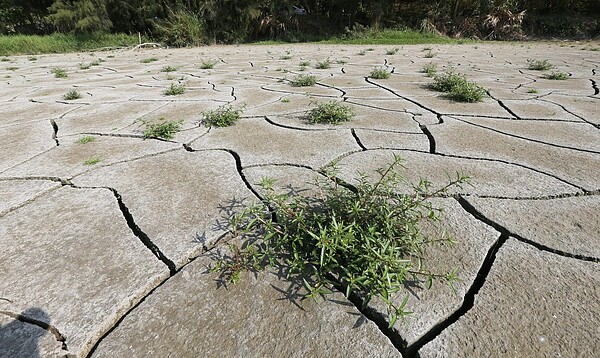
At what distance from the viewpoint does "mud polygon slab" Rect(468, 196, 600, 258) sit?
3.09 feet

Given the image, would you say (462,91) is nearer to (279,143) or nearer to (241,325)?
(279,143)

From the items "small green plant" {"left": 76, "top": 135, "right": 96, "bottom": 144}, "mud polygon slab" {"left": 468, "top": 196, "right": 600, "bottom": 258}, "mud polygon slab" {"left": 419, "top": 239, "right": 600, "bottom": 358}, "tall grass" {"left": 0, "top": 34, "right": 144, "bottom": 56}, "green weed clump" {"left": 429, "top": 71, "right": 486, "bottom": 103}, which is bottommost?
"mud polygon slab" {"left": 419, "top": 239, "right": 600, "bottom": 358}

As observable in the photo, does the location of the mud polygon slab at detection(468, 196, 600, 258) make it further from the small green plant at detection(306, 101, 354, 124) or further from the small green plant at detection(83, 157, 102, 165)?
the small green plant at detection(83, 157, 102, 165)

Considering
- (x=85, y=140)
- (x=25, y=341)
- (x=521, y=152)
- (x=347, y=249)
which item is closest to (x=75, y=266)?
(x=25, y=341)

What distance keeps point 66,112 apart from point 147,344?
246 centimetres

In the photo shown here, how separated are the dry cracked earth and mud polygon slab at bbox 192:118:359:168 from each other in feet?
0.04

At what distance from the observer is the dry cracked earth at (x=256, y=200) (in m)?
0.69

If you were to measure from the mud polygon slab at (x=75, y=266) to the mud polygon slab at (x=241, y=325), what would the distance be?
6 cm

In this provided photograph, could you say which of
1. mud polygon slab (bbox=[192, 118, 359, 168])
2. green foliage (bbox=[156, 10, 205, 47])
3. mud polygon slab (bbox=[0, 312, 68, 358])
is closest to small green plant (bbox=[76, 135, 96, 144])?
mud polygon slab (bbox=[192, 118, 359, 168])

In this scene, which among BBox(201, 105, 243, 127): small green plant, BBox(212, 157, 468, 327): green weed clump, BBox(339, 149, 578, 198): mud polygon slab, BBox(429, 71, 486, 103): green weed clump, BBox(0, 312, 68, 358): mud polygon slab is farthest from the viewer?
BBox(429, 71, 486, 103): green weed clump

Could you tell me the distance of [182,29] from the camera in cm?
941

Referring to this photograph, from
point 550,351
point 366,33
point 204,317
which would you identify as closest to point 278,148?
point 204,317

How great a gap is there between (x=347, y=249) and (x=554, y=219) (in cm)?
78

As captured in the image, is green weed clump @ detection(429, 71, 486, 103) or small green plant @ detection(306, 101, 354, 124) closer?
small green plant @ detection(306, 101, 354, 124)
